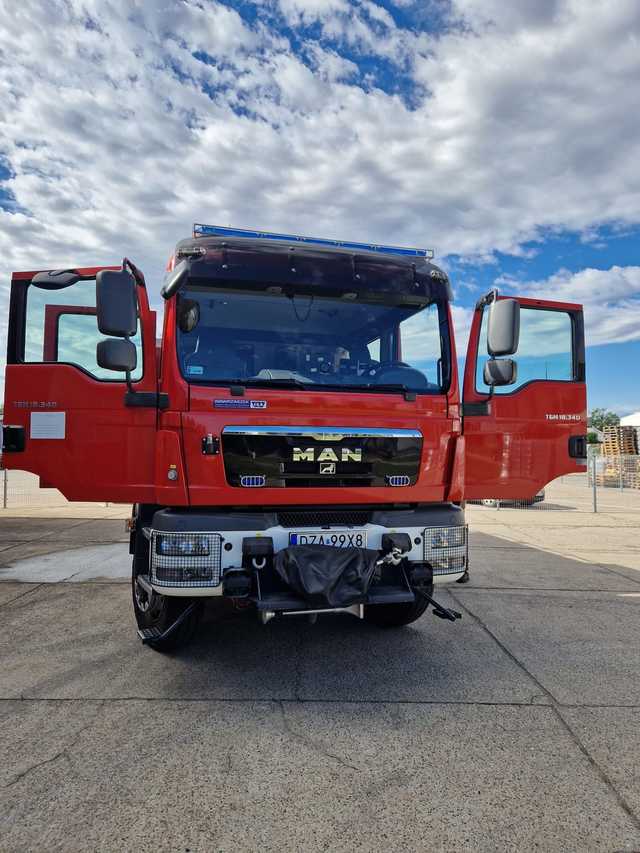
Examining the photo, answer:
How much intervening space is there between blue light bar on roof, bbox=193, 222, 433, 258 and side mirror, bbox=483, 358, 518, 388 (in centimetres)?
97

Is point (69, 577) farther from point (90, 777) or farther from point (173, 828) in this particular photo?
point (173, 828)

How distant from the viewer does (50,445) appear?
3.79 meters

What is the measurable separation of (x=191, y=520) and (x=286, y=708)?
1235mm

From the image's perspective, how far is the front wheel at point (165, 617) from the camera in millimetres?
3947

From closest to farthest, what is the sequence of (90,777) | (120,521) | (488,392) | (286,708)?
(90,777) → (286,708) → (488,392) → (120,521)

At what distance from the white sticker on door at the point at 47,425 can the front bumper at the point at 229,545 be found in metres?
0.89

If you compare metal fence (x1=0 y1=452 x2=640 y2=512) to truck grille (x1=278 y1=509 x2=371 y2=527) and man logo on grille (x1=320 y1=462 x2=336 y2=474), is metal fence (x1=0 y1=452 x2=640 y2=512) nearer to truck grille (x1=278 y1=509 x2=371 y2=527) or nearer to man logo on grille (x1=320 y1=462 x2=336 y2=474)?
truck grille (x1=278 y1=509 x2=371 y2=527)

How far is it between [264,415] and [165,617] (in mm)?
1602

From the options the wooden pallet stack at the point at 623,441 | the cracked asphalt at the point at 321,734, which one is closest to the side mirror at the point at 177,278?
the cracked asphalt at the point at 321,734

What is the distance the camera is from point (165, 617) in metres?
3.95

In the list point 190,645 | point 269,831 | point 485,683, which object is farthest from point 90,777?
point 485,683

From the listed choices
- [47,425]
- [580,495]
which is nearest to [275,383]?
[47,425]

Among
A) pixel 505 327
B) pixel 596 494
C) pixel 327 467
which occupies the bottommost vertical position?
pixel 596 494

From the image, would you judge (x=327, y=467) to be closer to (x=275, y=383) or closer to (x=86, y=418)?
(x=275, y=383)
